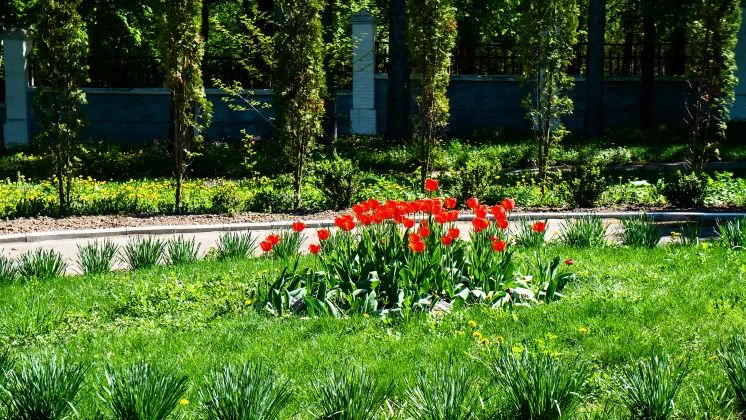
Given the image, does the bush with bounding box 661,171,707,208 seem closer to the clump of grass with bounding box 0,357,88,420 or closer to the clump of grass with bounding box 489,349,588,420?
the clump of grass with bounding box 489,349,588,420

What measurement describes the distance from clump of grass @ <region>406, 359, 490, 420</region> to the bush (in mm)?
10280

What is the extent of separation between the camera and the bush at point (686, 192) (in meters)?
14.4

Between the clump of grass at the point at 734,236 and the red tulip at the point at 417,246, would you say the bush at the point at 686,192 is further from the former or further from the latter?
the red tulip at the point at 417,246

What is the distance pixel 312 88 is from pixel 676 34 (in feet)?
52.5

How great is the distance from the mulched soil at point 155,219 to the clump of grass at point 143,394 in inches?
342

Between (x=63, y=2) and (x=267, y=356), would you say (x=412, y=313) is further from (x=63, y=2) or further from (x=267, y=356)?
(x=63, y=2)

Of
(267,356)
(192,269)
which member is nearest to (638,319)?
(267,356)

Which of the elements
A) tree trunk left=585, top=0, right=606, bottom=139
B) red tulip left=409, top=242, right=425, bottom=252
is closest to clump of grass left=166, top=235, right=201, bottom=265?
red tulip left=409, top=242, right=425, bottom=252

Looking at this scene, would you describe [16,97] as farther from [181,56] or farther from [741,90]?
[741,90]

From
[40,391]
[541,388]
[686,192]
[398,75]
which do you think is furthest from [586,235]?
[398,75]

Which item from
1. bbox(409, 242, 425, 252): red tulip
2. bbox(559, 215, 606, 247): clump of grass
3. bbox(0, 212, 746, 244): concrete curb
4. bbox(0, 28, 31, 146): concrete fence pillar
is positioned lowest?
bbox(0, 212, 746, 244): concrete curb

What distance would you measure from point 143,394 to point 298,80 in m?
11.0

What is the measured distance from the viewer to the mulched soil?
1308 centimetres

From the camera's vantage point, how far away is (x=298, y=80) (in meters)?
15.1
